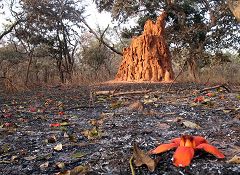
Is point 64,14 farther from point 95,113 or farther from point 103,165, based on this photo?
point 103,165

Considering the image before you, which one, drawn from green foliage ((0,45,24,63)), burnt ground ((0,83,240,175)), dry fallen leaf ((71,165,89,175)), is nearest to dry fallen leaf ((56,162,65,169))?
burnt ground ((0,83,240,175))

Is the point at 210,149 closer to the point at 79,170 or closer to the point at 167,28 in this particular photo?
the point at 79,170

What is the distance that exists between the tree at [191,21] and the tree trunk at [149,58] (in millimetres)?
1831

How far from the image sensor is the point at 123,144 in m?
2.47

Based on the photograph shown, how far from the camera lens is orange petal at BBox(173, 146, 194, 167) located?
1.73 m

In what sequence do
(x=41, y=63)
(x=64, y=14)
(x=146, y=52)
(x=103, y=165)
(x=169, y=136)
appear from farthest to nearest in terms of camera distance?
(x=41, y=63), (x=64, y=14), (x=146, y=52), (x=169, y=136), (x=103, y=165)

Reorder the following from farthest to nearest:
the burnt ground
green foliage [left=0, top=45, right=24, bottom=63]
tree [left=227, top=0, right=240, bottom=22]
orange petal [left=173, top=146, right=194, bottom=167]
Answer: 1. green foliage [left=0, top=45, right=24, bottom=63]
2. tree [left=227, top=0, right=240, bottom=22]
3. the burnt ground
4. orange petal [left=173, top=146, right=194, bottom=167]

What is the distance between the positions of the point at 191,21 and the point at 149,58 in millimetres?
4736

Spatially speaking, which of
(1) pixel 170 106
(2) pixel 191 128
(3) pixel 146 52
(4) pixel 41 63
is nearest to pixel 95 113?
(1) pixel 170 106

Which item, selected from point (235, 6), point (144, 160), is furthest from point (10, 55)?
point (144, 160)

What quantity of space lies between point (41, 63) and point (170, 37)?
13.2m

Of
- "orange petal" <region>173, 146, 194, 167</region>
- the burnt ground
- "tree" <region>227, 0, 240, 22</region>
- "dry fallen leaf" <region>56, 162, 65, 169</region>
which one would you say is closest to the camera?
"orange petal" <region>173, 146, 194, 167</region>

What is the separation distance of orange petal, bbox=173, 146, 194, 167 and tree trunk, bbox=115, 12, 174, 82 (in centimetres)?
1095

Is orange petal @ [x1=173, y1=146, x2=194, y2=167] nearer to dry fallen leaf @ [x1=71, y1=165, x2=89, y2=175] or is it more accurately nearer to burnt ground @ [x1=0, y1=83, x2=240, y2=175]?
burnt ground @ [x1=0, y1=83, x2=240, y2=175]
